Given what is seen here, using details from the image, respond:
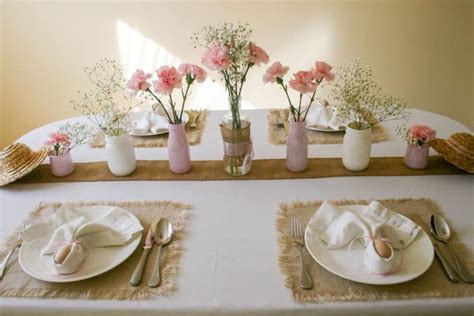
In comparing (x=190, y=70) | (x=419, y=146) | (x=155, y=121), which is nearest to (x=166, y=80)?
(x=190, y=70)

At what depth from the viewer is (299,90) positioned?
1175 millimetres

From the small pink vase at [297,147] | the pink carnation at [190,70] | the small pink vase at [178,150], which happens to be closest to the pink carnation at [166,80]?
the pink carnation at [190,70]

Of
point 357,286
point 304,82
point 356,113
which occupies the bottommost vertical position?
point 357,286

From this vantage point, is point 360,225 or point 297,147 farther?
point 297,147

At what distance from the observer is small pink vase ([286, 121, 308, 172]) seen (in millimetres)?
1277

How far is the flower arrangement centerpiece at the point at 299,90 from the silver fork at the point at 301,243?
11.0 inches

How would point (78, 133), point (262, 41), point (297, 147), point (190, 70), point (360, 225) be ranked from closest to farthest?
point (360, 225)
point (190, 70)
point (297, 147)
point (78, 133)
point (262, 41)

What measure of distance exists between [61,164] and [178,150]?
37 cm

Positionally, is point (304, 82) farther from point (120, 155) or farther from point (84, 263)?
point (84, 263)

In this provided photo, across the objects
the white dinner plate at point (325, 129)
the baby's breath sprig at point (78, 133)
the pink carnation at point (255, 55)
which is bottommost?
the white dinner plate at point (325, 129)

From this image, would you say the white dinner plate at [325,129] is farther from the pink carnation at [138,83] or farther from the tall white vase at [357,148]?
the pink carnation at [138,83]

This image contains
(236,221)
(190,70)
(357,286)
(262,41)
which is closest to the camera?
(357,286)

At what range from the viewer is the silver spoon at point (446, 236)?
858 millimetres

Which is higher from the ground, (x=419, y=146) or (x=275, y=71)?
(x=275, y=71)
